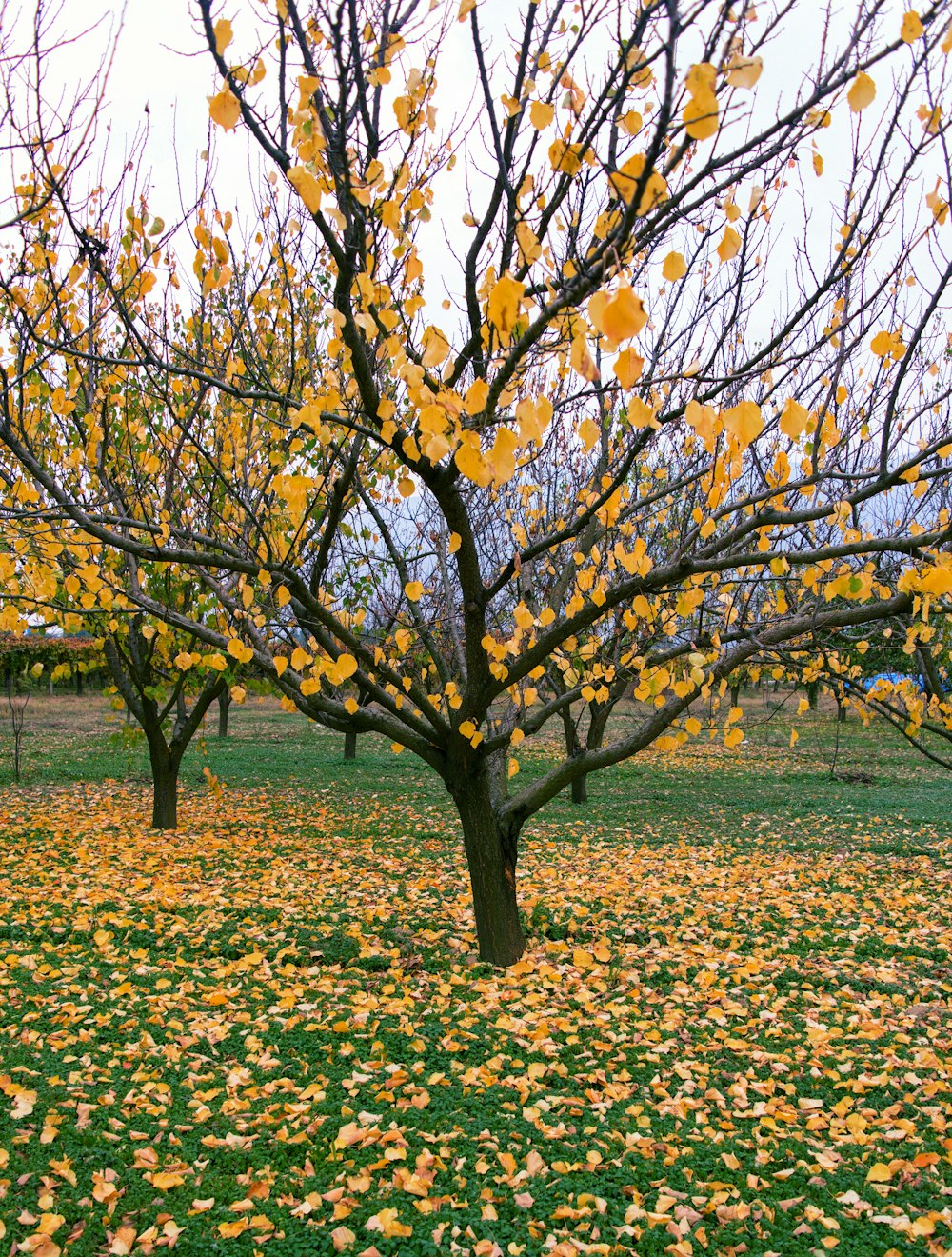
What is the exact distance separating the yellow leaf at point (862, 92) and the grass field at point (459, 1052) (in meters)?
3.05

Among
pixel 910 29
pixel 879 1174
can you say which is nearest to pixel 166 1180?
pixel 879 1174

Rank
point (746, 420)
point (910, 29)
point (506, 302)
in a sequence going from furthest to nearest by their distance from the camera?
point (910, 29) → point (746, 420) → point (506, 302)

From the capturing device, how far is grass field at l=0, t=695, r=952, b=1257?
261 centimetres

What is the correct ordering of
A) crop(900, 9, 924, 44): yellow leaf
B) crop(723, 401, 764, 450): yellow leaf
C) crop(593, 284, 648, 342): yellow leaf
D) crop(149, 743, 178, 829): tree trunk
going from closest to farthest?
crop(593, 284, 648, 342): yellow leaf → crop(723, 401, 764, 450): yellow leaf → crop(900, 9, 924, 44): yellow leaf → crop(149, 743, 178, 829): tree trunk

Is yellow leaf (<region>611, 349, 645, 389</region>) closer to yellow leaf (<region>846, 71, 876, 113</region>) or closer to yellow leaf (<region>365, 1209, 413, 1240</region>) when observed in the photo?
yellow leaf (<region>846, 71, 876, 113</region>)

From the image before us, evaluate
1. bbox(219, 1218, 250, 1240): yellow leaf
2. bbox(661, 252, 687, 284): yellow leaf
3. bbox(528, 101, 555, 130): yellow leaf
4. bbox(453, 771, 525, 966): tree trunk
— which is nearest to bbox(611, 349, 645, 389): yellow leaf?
bbox(661, 252, 687, 284): yellow leaf

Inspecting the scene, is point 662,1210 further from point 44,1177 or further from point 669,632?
point 669,632

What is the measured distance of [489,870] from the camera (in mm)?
4730

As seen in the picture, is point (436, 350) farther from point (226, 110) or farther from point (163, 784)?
point (163, 784)

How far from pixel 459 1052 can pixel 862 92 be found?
365 cm

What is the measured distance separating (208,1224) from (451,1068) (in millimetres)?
1223

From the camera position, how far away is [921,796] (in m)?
11.6

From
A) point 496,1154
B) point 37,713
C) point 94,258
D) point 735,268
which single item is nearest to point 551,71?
point 94,258

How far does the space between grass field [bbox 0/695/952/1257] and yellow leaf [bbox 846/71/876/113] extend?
305 cm
